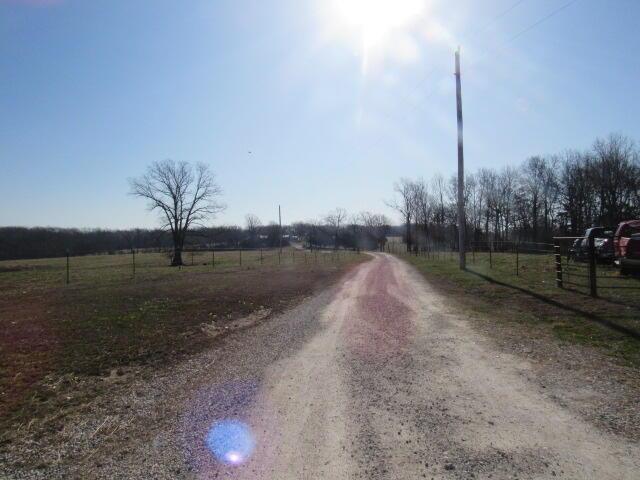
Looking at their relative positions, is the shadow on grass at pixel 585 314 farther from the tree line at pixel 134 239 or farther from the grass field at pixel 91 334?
the tree line at pixel 134 239

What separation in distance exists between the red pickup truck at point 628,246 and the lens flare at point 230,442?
43.6 ft

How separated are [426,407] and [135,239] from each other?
120999mm

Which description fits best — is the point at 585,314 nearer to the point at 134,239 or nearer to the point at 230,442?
the point at 230,442

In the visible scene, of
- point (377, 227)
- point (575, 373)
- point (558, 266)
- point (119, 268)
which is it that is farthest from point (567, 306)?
point (377, 227)

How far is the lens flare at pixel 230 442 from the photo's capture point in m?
3.47

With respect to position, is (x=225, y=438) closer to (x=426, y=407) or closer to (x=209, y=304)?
(x=426, y=407)

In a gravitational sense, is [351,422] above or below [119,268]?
above

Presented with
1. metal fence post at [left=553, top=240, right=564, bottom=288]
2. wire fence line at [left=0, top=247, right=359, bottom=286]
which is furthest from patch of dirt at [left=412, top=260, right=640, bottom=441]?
wire fence line at [left=0, top=247, right=359, bottom=286]

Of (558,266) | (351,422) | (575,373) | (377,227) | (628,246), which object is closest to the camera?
(351,422)

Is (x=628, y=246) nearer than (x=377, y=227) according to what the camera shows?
Yes

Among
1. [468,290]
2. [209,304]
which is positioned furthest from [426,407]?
[468,290]

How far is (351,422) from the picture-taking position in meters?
4.07

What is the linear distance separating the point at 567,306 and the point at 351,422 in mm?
8275

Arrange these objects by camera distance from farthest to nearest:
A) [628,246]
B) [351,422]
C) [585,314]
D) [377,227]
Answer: [377,227] → [628,246] → [585,314] → [351,422]
